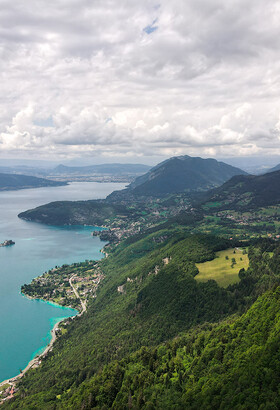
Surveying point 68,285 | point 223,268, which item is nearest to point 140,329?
point 223,268

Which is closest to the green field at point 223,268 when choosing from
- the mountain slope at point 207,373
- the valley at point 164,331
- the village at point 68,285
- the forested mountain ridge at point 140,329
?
the valley at point 164,331

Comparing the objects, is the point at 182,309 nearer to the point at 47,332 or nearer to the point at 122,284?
the point at 122,284

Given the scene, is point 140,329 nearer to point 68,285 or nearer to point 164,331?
point 164,331

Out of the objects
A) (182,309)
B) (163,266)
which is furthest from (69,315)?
(182,309)

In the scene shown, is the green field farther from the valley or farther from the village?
the village

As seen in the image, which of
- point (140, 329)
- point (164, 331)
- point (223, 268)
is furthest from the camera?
point (223, 268)
